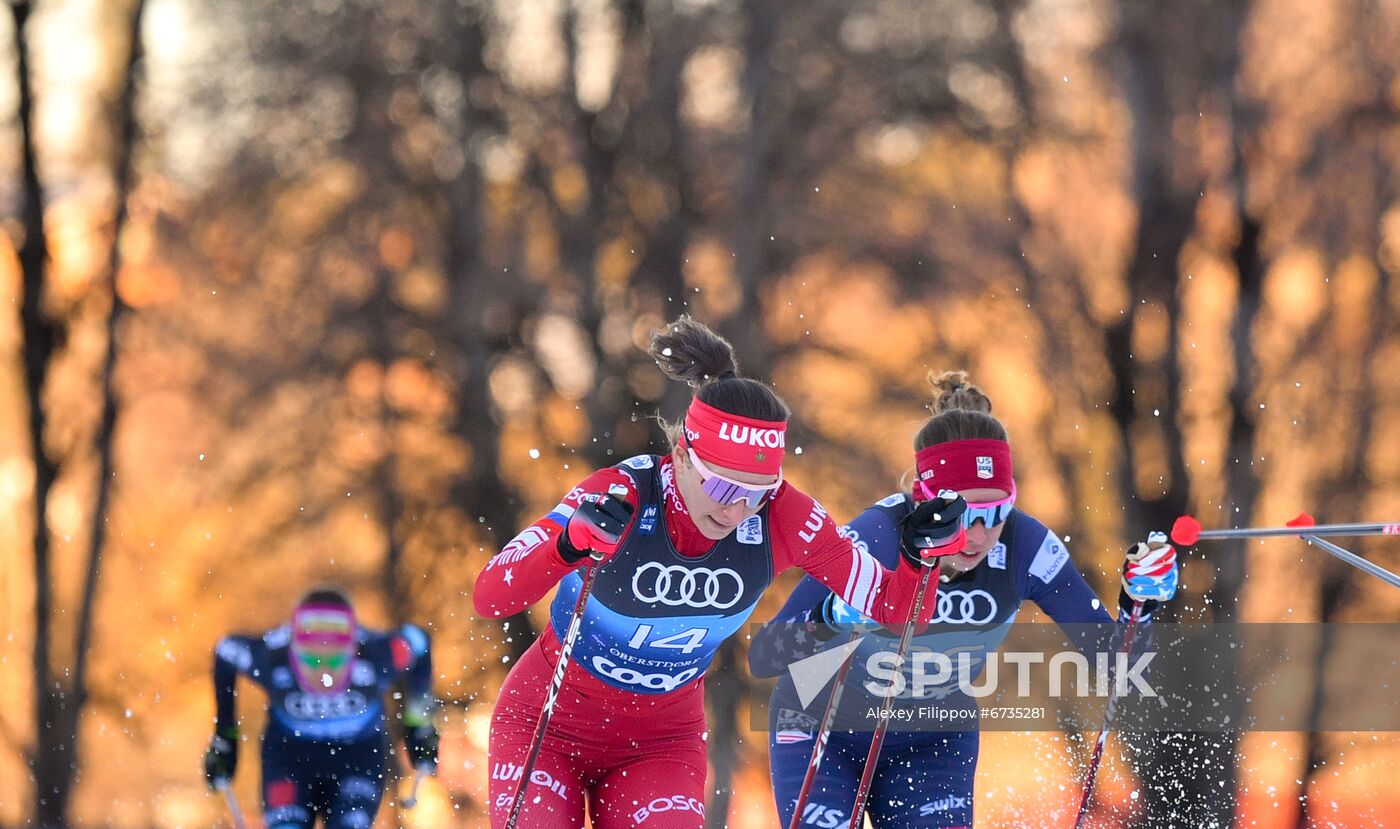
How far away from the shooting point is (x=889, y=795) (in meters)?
5.24

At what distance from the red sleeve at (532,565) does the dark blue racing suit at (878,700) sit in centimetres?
95

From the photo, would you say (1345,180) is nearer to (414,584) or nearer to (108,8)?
(414,584)

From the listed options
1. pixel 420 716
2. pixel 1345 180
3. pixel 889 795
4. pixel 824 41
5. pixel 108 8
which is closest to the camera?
pixel 889 795

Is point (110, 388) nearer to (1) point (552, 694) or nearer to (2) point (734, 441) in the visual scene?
(1) point (552, 694)

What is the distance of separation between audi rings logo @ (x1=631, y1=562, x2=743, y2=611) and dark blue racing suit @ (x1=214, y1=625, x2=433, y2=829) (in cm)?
334

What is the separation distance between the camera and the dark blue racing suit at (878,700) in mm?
5184

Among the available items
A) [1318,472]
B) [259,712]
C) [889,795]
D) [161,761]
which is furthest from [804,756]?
[161,761]

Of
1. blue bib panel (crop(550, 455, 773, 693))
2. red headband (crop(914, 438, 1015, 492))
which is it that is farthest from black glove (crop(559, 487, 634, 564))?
red headband (crop(914, 438, 1015, 492))

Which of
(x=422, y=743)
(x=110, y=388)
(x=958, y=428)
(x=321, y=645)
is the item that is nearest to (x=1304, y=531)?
(x=958, y=428)

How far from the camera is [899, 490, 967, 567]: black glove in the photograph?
4.56 meters

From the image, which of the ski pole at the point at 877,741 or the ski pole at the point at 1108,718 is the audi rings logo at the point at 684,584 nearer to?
the ski pole at the point at 877,741

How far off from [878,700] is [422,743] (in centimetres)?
279

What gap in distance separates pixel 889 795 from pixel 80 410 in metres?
13.4

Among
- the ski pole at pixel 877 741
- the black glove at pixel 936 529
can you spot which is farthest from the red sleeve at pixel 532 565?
the ski pole at pixel 877 741
